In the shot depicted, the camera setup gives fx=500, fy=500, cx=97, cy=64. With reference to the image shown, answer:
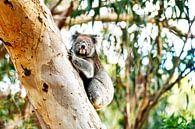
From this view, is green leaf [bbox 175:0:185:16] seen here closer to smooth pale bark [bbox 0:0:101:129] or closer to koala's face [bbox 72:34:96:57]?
koala's face [bbox 72:34:96:57]

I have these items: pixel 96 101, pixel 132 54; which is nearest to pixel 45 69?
pixel 96 101

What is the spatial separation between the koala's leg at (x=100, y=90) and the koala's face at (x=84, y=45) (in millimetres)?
152

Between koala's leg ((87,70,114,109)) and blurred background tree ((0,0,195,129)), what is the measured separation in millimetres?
592

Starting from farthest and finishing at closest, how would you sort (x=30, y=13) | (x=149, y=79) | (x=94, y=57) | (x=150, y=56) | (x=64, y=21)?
(x=149, y=79) → (x=64, y=21) → (x=150, y=56) → (x=94, y=57) → (x=30, y=13)

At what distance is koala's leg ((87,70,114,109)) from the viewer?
9.12 ft

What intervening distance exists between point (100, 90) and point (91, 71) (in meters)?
0.12

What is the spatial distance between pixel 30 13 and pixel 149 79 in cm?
349

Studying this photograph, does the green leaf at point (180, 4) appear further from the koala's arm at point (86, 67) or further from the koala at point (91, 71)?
the koala's arm at point (86, 67)

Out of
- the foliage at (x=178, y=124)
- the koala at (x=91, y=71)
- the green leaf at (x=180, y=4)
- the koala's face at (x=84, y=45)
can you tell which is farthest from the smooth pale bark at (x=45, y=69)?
the green leaf at (x=180, y=4)

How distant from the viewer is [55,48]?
6.77ft

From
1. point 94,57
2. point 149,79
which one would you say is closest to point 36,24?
point 94,57

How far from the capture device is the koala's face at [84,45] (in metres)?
3.07

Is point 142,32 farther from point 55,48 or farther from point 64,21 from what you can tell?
point 55,48

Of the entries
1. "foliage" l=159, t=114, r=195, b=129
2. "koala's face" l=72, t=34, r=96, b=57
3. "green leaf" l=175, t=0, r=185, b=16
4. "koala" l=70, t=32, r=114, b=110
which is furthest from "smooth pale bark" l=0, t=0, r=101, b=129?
"green leaf" l=175, t=0, r=185, b=16
